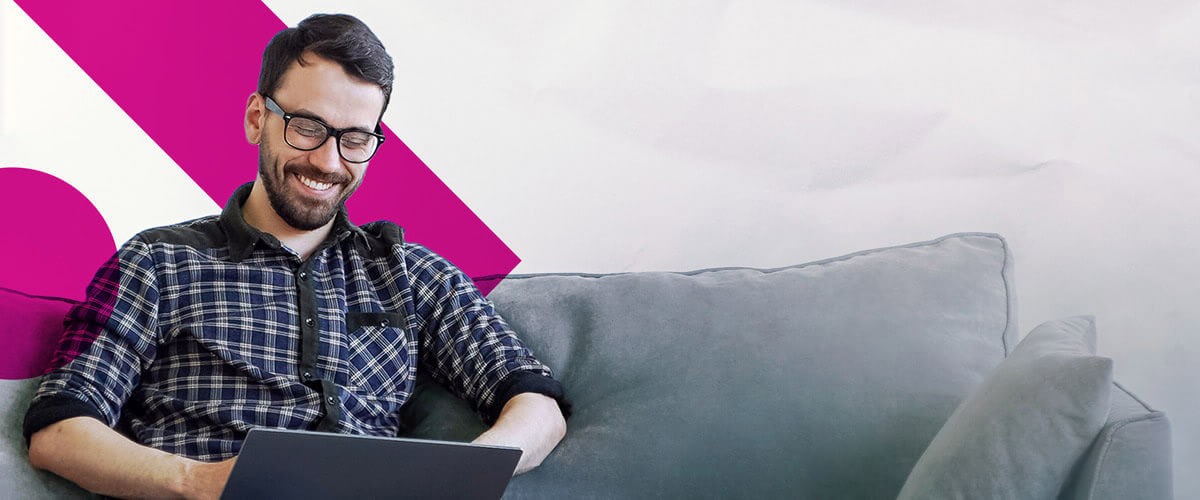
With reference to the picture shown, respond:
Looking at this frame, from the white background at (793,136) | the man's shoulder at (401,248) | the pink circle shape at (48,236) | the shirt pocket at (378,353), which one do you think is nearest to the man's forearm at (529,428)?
the shirt pocket at (378,353)

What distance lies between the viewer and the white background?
6.57ft

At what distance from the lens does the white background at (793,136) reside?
78.9 inches

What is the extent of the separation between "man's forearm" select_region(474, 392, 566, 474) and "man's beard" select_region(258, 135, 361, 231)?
0.41m

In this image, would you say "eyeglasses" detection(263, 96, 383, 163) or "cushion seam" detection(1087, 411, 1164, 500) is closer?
"cushion seam" detection(1087, 411, 1164, 500)

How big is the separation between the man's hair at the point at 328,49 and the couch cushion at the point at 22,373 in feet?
1.50

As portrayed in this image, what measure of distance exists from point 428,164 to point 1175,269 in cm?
140

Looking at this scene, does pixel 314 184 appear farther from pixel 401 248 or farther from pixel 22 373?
pixel 22 373

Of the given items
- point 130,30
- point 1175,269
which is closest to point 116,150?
point 130,30

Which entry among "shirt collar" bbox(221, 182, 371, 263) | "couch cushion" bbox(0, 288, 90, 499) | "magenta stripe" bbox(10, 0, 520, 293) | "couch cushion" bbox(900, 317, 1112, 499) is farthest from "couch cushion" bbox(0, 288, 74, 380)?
"couch cushion" bbox(900, 317, 1112, 499)

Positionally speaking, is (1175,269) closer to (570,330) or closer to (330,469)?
(570,330)

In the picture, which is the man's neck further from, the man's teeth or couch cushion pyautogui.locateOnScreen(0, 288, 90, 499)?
couch cushion pyautogui.locateOnScreen(0, 288, 90, 499)

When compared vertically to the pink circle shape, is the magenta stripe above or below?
above

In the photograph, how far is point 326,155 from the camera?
1673 millimetres

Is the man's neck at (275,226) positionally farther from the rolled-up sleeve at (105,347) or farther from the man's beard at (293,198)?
the rolled-up sleeve at (105,347)
